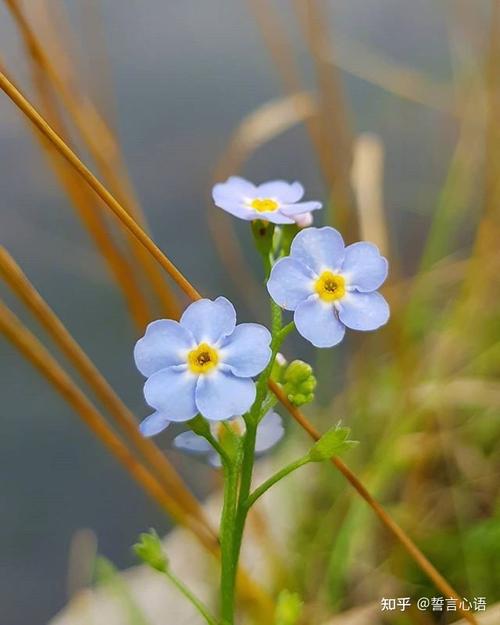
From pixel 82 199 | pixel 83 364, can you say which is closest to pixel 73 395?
pixel 83 364

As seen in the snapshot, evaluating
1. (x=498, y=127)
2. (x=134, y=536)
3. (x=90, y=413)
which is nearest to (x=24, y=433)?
(x=134, y=536)

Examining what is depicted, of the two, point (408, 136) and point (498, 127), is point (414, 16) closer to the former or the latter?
point (408, 136)

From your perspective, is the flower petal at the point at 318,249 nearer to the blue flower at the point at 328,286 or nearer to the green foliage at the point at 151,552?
the blue flower at the point at 328,286

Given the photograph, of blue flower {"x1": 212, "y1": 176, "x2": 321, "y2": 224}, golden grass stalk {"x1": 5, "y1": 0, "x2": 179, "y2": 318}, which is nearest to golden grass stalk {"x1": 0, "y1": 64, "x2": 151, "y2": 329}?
golden grass stalk {"x1": 5, "y1": 0, "x2": 179, "y2": 318}

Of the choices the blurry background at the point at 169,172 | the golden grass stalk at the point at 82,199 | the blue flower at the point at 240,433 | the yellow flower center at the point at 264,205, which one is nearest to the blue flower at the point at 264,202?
the yellow flower center at the point at 264,205

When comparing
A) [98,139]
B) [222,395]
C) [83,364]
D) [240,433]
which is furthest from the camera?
[98,139]

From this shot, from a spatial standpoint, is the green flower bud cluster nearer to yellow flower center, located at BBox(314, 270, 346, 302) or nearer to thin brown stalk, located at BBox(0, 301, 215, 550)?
yellow flower center, located at BBox(314, 270, 346, 302)

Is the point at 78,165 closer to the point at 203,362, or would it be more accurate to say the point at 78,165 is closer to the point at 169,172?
the point at 203,362
